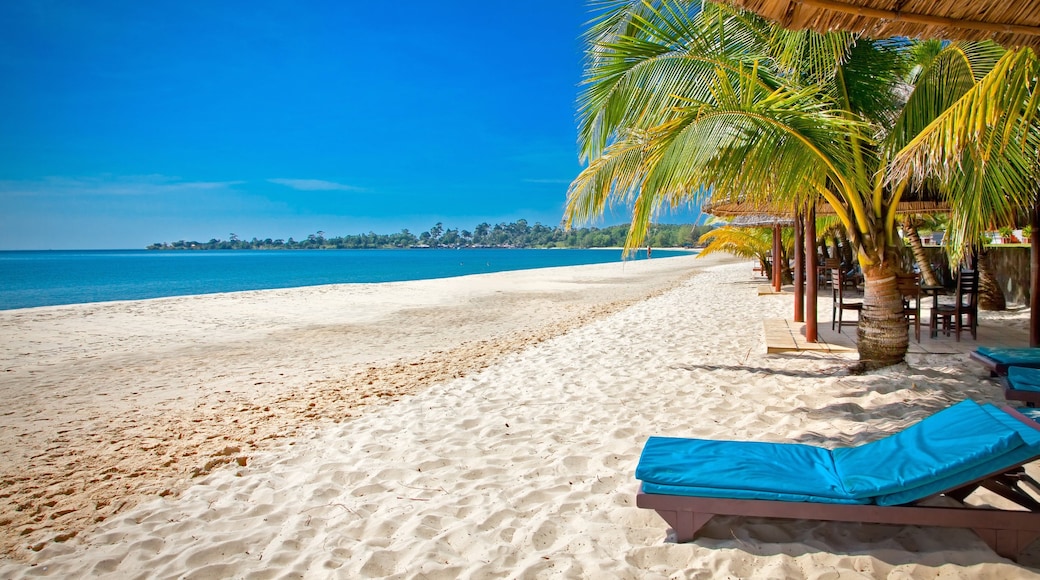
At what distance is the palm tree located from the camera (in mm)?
3891

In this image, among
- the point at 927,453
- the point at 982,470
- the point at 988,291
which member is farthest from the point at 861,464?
the point at 988,291

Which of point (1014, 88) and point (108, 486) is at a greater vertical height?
point (1014, 88)

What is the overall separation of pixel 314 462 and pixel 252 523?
762mm

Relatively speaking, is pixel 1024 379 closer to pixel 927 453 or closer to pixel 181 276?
pixel 927 453

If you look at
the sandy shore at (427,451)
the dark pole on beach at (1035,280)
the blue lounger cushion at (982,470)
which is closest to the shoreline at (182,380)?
the sandy shore at (427,451)

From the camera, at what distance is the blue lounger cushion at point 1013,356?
4.12 meters

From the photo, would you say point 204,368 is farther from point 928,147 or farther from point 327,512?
point 928,147

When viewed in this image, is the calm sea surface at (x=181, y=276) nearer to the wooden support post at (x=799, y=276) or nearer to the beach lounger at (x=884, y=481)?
the wooden support post at (x=799, y=276)

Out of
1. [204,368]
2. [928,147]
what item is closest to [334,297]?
[204,368]

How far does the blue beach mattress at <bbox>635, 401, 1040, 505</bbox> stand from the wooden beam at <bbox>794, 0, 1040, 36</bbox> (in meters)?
1.47

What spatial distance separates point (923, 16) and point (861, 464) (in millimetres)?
1776

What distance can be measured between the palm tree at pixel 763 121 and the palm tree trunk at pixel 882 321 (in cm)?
1

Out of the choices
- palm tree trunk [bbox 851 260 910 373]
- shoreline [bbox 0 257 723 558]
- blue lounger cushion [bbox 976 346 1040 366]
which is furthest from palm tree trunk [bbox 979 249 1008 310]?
shoreline [bbox 0 257 723 558]

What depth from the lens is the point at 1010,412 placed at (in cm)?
260
